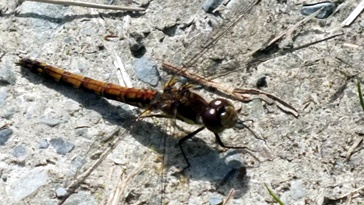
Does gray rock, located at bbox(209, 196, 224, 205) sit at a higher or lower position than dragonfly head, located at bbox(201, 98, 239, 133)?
lower

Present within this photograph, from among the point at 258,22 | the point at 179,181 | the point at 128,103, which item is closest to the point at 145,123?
the point at 128,103

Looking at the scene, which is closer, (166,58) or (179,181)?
(179,181)

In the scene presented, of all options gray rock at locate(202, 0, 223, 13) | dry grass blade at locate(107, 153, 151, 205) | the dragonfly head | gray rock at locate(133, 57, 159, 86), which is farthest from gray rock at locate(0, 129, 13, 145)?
gray rock at locate(202, 0, 223, 13)

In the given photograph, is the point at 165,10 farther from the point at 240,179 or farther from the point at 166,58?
the point at 240,179

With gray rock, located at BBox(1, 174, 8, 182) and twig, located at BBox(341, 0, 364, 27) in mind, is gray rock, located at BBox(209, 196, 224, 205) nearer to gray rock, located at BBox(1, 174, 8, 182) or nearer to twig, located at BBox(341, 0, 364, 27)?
gray rock, located at BBox(1, 174, 8, 182)

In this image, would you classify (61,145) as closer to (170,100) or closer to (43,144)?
(43,144)

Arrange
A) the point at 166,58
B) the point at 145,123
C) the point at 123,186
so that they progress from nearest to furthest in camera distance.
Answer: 1. the point at 123,186
2. the point at 145,123
3. the point at 166,58
